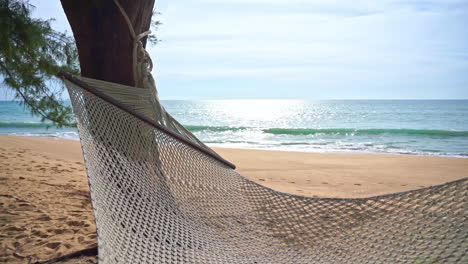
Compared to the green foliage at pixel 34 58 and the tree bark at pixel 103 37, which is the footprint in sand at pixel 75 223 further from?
the green foliage at pixel 34 58

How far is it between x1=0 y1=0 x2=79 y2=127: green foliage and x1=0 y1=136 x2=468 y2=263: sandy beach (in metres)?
0.55

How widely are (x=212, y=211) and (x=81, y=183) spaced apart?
1755 mm

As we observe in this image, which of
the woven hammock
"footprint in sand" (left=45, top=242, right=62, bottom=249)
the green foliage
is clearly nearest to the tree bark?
the woven hammock

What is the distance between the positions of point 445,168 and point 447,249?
4.27 metres

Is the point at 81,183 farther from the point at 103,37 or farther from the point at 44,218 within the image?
the point at 103,37

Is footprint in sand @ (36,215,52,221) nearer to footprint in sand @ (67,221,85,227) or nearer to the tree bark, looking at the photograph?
footprint in sand @ (67,221,85,227)

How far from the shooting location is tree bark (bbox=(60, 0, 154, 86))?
1.56 meters

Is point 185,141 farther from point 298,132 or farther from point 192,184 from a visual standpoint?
point 298,132

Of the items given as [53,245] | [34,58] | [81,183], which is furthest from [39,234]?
[34,58]

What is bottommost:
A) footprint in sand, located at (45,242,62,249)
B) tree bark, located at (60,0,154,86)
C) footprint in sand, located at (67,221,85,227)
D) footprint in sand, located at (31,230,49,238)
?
footprint in sand, located at (45,242,62,249)

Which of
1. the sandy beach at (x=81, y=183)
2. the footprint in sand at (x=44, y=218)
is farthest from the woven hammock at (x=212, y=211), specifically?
the footprint in sand at (x=44, y=218)

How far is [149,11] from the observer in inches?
67.7

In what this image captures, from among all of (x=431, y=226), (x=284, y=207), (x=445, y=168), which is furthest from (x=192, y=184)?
(x=445, y=168)

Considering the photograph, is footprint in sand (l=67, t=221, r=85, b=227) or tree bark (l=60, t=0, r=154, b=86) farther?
footprint in sand (l=67, t=221, r=85, b=227)
